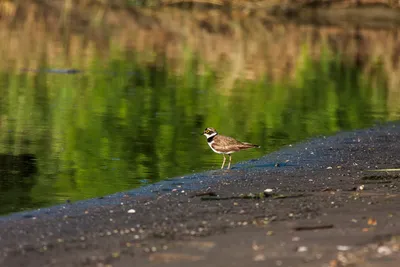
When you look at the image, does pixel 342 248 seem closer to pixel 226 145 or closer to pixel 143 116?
pixel 226 145

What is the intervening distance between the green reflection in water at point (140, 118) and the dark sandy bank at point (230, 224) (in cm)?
95

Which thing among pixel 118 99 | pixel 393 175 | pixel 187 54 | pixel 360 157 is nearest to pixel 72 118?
pixel 118 99

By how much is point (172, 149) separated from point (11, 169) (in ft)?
8.40

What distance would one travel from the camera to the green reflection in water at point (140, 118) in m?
11.2

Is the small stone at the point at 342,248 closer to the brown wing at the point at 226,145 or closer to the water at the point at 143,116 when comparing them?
the water at the point at 143,116

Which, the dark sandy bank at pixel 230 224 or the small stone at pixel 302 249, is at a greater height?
the small stone at pixel 302 249

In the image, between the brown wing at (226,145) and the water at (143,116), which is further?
the brown wing at (226,145)

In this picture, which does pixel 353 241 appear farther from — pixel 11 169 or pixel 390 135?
pixel 390 135

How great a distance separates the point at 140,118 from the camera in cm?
1608

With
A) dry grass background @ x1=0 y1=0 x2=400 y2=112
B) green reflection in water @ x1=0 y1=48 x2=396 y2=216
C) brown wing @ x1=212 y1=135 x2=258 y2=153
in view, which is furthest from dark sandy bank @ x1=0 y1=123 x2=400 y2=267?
dry grass background @ x1=0 y1=0 x2=400 y2=112

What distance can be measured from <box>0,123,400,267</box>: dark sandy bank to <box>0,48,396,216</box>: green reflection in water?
3.11 ft

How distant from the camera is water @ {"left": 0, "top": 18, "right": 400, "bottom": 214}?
11.3 m

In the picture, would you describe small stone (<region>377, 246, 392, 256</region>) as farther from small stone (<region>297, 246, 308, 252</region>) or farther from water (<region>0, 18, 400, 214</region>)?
water (<region>0, 18, 400, 214</region>)

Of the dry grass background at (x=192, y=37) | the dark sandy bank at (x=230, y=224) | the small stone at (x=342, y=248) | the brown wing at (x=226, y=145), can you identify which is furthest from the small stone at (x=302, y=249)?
the dry grass background at (x=192, y=37)
